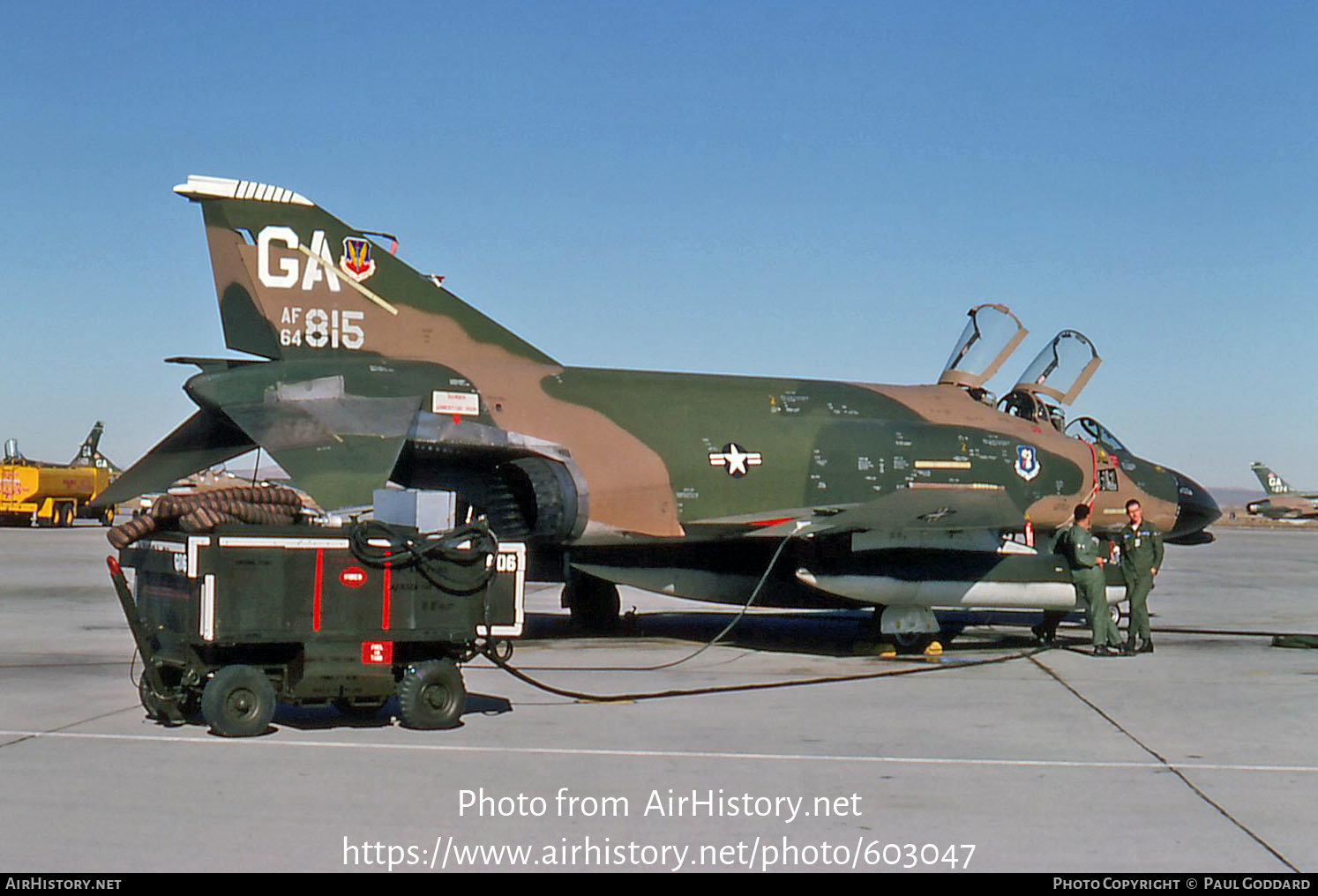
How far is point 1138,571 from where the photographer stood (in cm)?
1264

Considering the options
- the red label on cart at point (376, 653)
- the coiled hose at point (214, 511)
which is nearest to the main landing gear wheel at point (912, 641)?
A: the red label on cart at point (376, 653)

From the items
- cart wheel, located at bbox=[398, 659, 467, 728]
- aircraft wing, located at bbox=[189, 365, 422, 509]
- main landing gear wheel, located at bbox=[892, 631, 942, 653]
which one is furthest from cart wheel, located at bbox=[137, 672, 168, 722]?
main landing gear wheel, located at bbox=[892, 631, 942, 653]

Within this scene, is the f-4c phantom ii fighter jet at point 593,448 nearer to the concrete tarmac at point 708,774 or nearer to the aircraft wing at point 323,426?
the aircraft wing at point 323,426

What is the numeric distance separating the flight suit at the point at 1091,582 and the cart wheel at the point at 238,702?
8.15m

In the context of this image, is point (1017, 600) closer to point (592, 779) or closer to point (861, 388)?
point (861, 388)

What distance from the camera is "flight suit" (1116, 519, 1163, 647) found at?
12648mm

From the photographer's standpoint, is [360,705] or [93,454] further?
[93,454]

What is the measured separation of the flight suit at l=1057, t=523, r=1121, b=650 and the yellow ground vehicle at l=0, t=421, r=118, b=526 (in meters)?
34.7

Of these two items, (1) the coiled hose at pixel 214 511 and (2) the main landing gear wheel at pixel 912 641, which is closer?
(1) the coiled hose at pixel 214 511

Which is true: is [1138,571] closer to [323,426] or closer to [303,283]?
[323,426]

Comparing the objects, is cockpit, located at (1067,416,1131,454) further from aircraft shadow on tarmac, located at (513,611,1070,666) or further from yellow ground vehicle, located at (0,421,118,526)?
yellow ground vehicle, located at (0,421,118,526)

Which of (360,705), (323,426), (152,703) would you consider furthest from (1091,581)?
(152,703)

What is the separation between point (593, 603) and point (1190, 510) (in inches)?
293

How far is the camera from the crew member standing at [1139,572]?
1265cm
